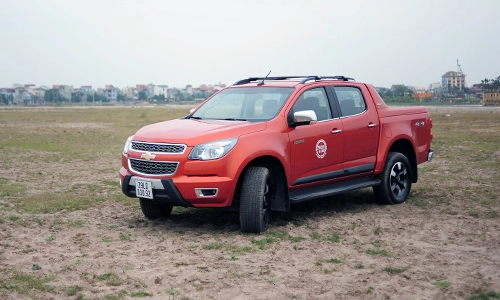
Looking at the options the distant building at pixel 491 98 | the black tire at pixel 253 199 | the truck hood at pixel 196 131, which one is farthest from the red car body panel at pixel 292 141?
the distant building at pixel 491 98

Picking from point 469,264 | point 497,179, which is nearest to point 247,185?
point 469,264

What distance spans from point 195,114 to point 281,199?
1.90 metres

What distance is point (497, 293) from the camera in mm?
5387

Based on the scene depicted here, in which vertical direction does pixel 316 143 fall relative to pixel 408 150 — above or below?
above

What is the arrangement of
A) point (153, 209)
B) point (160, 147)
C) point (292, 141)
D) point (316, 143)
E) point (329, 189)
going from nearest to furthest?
point (160, 147), point (292, 141), point (316, 143), point (153, 209), point (329, 189)

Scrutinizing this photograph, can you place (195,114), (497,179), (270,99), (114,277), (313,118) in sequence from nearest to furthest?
(114,277) < (313,118) < (270,99) < (195,114) < (497,179)

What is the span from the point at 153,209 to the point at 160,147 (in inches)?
51.9

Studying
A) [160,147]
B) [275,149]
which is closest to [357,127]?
[275,149]

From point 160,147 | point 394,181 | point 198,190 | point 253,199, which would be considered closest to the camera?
point 198,190

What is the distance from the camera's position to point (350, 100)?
368 inches

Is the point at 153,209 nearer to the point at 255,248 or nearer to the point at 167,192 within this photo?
the point at 167,192

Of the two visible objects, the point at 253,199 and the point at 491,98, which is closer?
the point at 253,199

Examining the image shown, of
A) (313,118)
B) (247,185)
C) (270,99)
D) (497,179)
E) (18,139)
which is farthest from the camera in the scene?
(18,139)

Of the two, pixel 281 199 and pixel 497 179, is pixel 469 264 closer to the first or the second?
pixel 281 199
